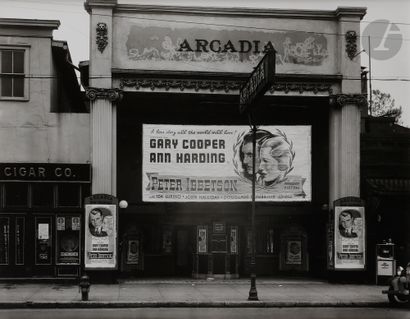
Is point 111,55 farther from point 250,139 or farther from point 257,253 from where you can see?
point 257,253

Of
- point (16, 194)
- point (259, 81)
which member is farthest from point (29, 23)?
point (259, 81)

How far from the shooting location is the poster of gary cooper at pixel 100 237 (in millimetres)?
22109

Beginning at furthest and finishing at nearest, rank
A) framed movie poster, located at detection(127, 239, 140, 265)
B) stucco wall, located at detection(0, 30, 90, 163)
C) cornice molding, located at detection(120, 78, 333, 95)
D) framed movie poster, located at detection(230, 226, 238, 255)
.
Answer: framed movie poster, located at detection(127, 239, 140, 265) → framed movie poster, located at detection(230, 226, 238, 255) → cornice molding, located at detection(120, 78, 333, 95) → stucco wall, located at detection(0, 30, 90, 163)

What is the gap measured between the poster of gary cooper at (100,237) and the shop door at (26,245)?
4.97ft

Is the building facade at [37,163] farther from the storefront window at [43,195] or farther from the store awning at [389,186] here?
the store awning at [389,186]

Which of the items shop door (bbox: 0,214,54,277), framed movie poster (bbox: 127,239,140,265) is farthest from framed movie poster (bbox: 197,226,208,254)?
shop door (bbox: 0,214,54,277)

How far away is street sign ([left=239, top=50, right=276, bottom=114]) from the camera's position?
18031 millimetres

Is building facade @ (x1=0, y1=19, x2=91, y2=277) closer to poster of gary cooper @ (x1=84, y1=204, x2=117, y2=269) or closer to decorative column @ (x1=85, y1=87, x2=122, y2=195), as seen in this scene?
decorative column @ (x1=85, y1=87, x2=122, y2=195)

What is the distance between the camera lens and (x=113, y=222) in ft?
73.5

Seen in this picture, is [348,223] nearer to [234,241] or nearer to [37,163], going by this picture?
[234,241]

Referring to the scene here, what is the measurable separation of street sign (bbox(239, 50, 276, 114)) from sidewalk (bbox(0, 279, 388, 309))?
5.77 metres

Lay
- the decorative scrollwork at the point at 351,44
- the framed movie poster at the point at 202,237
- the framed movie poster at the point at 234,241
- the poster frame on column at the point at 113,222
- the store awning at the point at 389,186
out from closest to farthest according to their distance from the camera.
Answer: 1. the poster frame on column at the point at 113,222
2. the decorative scrollwork at the point at 351,44
3. the store awning at the point at 389,186
4. the framed movie poster at the point at 202,237
5. the framed movie poster at the point at 234,241

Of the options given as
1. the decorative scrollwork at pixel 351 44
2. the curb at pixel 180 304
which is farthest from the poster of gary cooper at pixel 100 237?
the decorative scrollwork at pixel 351 44

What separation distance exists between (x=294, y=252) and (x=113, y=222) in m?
7.66
